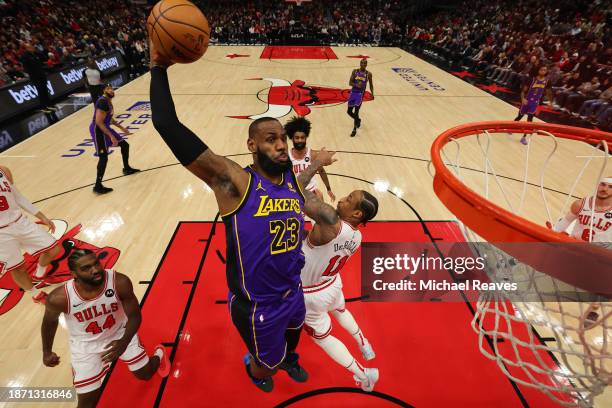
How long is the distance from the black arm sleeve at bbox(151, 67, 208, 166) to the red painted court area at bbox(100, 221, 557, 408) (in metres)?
2.22

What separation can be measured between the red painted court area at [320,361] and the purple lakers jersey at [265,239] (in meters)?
1.29

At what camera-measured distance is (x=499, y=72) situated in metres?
14.6

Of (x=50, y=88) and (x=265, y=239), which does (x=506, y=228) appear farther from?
(x=50, y=88)

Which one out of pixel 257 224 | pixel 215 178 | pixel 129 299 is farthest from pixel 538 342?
pixel 129 299

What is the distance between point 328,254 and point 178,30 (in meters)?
1.70

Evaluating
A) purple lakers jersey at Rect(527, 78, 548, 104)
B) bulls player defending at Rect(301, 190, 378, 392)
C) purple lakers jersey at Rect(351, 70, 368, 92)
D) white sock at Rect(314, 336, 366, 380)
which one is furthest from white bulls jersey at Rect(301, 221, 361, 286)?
purple lakers jersey at Rect(527, 78, 548, 104)

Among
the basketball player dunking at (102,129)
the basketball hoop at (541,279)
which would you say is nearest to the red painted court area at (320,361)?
the basketball hoop at (541,279)

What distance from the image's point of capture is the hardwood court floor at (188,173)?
439 cm

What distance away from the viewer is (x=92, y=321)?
2451 millimetres

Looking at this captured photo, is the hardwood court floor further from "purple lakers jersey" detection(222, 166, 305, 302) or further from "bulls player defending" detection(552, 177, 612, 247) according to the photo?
"purple lakers jersey" detection(222, 166, 305, 302)

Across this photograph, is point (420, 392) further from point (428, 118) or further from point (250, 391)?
point (428, 118)

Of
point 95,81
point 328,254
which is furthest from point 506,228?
point 95,81

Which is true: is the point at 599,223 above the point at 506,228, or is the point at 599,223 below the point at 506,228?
below

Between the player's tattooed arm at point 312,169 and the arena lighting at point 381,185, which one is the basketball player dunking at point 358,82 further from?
the player's tattooed arm at point 312,169
